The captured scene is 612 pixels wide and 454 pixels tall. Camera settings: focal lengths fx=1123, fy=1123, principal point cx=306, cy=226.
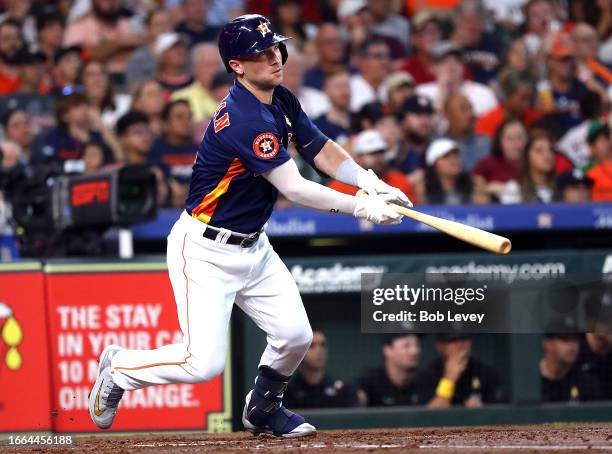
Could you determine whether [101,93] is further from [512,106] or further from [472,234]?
[472,234]

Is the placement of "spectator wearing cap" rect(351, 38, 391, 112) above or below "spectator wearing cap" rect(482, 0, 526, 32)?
below

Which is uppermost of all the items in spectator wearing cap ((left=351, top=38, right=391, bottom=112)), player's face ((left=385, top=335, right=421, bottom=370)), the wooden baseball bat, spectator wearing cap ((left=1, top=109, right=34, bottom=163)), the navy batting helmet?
spectator wearing cap ((left=351, top=38, right=391, bottom=112))

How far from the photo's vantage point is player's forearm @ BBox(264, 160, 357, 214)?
4.83 meters

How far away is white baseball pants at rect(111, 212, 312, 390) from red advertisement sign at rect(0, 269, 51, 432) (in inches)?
67.3

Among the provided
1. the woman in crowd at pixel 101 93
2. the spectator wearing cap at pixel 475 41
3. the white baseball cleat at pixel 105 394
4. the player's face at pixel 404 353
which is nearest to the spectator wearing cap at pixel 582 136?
Answer: the spectator wearing cap at pixel 475 41

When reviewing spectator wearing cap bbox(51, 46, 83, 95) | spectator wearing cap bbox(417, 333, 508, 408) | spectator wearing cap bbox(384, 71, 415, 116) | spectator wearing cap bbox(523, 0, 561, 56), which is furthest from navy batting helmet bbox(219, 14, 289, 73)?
spectator wearing cap bbox(523, 0, 561, 56)

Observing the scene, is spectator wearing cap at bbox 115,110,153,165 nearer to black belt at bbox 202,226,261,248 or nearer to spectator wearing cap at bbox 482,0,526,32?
spectator wearing cap at bbox 482,0,526,32

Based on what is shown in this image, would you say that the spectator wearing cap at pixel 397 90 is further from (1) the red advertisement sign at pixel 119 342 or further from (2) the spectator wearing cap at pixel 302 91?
(1) the red advertisement sign at pixel 119 342

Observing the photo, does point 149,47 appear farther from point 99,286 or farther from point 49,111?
point 99,286

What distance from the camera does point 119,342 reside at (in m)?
6.96

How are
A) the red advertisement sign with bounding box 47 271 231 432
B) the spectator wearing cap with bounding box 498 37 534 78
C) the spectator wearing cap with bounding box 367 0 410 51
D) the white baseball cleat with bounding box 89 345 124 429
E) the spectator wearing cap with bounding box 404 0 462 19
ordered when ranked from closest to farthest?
1. the white baseball cleat with bounding box 89 345 124 429
2. the red advertisement sign with bounding box 47 271 231 432
3. the spectator wearing cap with bounding box 498 37 534 78
4. the spectator wearing cap with bounding box 367 0 410 51
5. the spectator wearing cap with bounding box 404 0 462 19

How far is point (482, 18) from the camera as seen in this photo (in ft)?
34.0

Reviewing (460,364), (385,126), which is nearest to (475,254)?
(460,364)

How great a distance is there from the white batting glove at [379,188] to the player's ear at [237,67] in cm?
72
